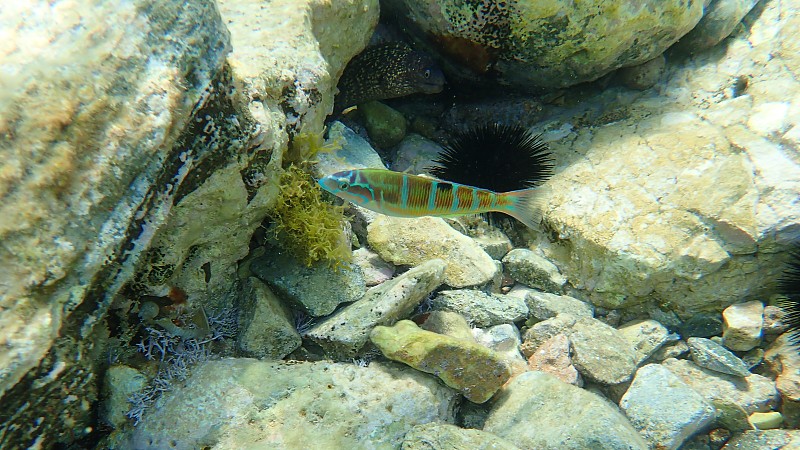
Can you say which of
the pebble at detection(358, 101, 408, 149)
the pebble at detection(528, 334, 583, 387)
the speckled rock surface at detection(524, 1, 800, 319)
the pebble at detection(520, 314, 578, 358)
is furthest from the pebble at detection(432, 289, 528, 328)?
the pebble at detection(358, 101, 408, 149)

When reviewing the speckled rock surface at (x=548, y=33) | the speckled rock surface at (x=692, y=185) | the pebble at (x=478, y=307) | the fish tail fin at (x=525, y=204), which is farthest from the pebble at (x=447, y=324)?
the speckled rock surface at (x=548, y=33)

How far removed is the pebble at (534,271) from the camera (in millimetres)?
4016

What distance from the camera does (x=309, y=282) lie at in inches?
128

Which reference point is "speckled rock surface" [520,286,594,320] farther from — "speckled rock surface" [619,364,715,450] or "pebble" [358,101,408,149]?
"pebble" [358,101,408,149]

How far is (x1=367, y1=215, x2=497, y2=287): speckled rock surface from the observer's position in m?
3.64

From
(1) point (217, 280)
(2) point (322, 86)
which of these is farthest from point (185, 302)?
(2) point (322, 86)

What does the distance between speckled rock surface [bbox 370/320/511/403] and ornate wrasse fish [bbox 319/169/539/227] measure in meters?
0.78

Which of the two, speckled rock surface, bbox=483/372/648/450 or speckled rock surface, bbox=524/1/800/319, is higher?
speckled rock surface, bbox=524/1/800/319

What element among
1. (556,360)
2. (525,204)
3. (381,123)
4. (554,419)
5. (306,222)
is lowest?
(554,419)

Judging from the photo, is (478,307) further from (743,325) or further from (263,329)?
(743,325)

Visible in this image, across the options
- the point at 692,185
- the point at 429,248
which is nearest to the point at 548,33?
the point at 692,185

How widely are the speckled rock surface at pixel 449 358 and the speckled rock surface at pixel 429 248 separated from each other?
0.87 metres

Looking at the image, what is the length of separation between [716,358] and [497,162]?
7.97 ft

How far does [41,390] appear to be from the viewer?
6.06 feet
